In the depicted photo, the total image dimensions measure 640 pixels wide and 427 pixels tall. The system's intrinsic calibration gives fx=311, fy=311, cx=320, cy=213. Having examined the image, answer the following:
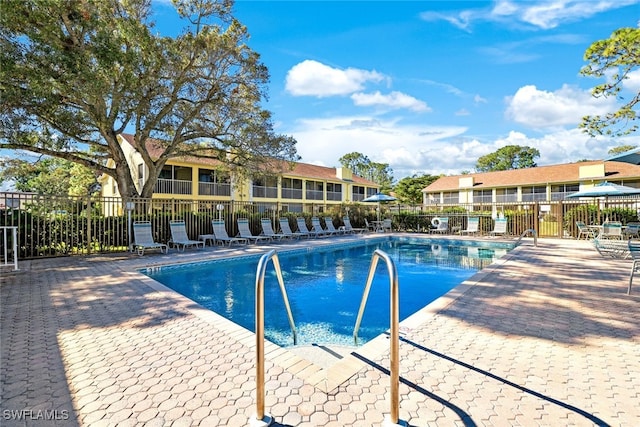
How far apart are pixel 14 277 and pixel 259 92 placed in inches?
452

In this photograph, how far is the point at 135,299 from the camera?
Answer: 545 centimetres

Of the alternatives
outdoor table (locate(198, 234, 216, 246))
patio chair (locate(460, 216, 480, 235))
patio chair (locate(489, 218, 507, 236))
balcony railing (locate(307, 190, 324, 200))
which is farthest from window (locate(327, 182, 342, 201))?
outdoor table (locate(198, 234, 216, 246))

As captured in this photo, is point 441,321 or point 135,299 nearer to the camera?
point 441,321

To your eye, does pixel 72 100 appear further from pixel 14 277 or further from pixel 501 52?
pixel 501 52

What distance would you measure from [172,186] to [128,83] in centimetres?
1318

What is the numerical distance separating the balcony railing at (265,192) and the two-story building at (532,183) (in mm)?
16395

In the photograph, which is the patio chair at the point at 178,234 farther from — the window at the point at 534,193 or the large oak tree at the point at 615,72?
the window at the point at 534,193

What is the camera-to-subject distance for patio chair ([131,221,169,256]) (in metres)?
10.7

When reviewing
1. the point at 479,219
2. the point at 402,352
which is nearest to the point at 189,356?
the point at 402,352

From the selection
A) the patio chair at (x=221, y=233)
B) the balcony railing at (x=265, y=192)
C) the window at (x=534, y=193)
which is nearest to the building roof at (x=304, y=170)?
the balcony railing at (x=265, y=192)

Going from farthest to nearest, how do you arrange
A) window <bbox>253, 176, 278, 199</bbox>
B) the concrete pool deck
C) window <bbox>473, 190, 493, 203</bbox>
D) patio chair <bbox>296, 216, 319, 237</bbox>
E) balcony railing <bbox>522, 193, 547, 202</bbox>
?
window <bbox>473, 190, 493, 203</bbox>
balcony railing <bbox>522, 193, 547, 202</bbox>
window <bbox>253, 176, 278, 199</bbox>
patio chair <bbox>296, 216, 319, 237</bbox>
the concrete pool deck

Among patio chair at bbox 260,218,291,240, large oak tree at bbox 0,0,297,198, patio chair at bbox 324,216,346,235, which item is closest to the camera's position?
large oak tree at bbox 0,0,297,198

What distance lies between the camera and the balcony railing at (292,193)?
101ft

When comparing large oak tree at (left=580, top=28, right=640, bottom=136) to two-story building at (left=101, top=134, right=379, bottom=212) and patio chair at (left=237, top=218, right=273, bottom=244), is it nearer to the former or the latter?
two-story building at (left=101, top=134, right=379, bottom=212)
